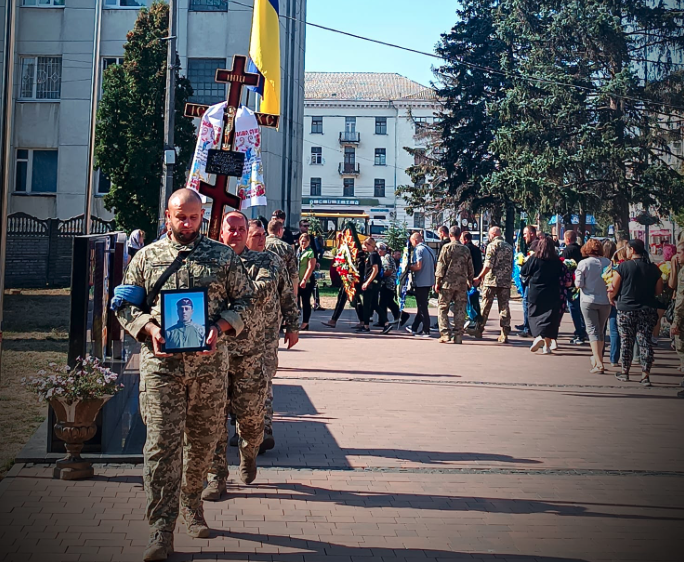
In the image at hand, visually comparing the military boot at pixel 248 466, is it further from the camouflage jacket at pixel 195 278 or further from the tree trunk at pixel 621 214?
the tree trunk at pixel 621 214

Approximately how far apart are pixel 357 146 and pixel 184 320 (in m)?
82.3

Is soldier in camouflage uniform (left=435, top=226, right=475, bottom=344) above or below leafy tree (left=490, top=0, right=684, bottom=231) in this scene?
below

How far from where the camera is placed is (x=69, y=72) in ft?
106

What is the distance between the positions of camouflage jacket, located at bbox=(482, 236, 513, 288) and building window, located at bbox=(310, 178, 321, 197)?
234 feet

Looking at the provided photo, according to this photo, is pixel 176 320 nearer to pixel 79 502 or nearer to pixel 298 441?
pixel 79 502

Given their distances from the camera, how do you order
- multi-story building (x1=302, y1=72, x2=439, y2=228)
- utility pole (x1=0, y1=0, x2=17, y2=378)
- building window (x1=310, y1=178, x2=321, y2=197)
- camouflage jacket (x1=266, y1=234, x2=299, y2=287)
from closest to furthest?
utility pole (x1=0, y1=0, x2=17, y2=378) → camouflage jacket (x1=266, y1=234, x2=299, y2=287) → multi-story building (x1=302, y1=72, x2=439, y2=228) → building window (x1=310, y1=178, x2=321, y2=197)

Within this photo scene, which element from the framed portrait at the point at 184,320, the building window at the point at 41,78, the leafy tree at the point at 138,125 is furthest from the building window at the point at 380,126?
the framed portrait at the point at 184,320

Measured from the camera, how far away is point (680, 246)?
1160 centimetres

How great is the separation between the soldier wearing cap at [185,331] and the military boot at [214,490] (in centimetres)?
158

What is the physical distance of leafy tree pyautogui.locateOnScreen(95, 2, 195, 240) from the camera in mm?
26844

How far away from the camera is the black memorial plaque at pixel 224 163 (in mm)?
8758

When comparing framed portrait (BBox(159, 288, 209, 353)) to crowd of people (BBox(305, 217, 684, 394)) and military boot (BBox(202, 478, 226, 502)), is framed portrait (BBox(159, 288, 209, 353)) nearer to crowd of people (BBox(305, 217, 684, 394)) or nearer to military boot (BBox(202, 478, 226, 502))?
military boot (BBox(202, 478, 226, 502))

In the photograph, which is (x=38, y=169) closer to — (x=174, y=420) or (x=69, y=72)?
(x=69, y=72)

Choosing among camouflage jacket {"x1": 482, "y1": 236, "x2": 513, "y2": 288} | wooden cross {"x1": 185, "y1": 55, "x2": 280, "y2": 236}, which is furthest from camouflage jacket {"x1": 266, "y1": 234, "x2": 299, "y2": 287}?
camouflage jacket {"x1": 482, "y1": 236, "x2": 513, "y2": 288}
